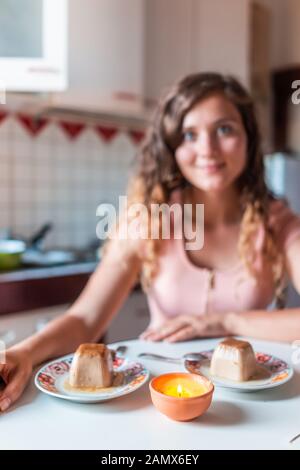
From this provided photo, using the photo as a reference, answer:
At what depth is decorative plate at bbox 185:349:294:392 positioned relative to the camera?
0.73 meters

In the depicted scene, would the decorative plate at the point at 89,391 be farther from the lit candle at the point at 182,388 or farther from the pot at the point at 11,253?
the pot at the point at 11,253

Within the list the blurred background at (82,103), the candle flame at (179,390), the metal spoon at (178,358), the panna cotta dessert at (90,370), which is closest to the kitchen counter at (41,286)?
the blurred background at (82,103)

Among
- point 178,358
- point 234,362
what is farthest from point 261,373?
→ point 178,358

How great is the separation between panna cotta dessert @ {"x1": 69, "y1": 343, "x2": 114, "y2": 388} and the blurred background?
35.4 inches

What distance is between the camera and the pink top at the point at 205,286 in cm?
128

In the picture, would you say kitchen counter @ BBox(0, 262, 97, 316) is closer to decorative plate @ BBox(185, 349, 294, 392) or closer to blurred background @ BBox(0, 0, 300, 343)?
blurred background @ BBox(0, 0, 300, 343)

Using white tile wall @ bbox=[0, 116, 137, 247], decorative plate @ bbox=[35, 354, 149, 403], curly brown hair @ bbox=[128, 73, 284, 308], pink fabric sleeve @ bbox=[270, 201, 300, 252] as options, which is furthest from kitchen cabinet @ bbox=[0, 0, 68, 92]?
decorative plate @ bbox=[35, 354, 149, 403]

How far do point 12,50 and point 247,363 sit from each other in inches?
56.7

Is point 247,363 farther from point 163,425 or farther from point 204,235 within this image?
point 204,235

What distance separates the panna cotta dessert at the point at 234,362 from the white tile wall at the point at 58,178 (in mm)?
1522

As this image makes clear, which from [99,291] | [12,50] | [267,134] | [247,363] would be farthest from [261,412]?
[267,134]

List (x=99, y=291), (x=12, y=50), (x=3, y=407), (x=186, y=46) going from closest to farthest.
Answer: (x=3, y=407), (x=99, y=291), (x=12, y=50), (x=186, y=46)

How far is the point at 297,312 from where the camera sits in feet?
3.59

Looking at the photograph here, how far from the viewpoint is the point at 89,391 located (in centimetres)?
71
